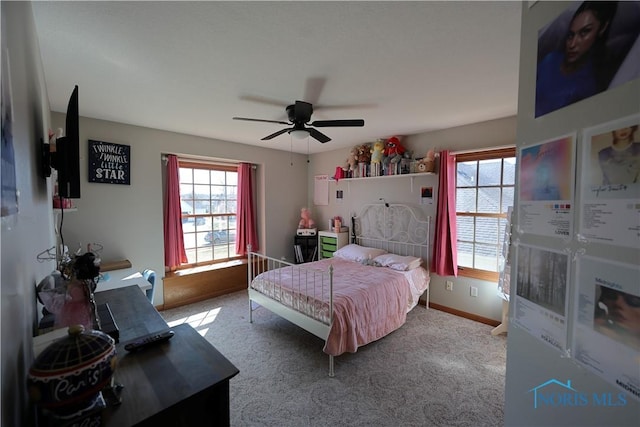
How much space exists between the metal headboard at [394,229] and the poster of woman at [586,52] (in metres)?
2.90

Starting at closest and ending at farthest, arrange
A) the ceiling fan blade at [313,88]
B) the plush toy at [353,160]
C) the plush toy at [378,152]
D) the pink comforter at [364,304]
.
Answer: the ceiling fan blade at [313,88] → the pink comforter at [364,304] → the plush toy at [378,152] → the plush toy at [353,160]

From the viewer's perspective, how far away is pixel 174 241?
3.77m

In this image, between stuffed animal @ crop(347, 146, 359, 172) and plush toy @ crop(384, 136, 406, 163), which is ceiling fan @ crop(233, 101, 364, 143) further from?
stuffed animal @ crop(347, 146, 359, 172)

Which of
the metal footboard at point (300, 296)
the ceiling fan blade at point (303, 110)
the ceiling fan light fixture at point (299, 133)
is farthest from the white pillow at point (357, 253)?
the ceiling fan blade at point (303, 110)

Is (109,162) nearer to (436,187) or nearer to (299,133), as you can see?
(299,133)

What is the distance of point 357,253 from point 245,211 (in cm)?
205

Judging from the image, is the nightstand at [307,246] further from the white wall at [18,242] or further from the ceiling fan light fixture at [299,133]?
the white wall at [18,242]

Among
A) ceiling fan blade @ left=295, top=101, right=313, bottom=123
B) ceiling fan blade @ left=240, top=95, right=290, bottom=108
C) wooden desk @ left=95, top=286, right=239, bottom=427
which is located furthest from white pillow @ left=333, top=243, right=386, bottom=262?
wooden desk @ left=95, top=286, right=239, bottom=427

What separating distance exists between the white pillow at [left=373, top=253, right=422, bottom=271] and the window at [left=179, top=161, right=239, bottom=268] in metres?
2.52

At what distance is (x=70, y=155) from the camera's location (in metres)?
1.29

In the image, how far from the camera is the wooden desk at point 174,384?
86 cm

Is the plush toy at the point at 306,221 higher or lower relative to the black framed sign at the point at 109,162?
lower

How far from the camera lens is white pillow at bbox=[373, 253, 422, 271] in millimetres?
3277

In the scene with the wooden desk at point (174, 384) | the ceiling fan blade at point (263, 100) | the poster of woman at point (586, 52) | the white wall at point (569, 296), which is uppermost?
the ceiling fan blade at point (263, 100)
